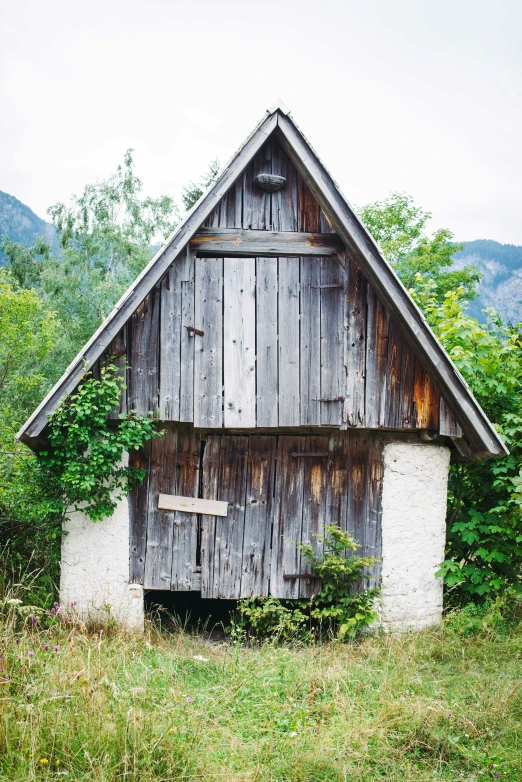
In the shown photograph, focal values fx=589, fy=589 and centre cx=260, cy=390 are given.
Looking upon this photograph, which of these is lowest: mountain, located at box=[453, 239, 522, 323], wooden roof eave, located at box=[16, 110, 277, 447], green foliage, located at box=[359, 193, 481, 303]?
wooden roof eave, located at box=[16, 110, 277, 447]

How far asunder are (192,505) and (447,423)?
2963 mm

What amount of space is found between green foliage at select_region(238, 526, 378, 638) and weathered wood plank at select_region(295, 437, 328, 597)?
0.06 metres

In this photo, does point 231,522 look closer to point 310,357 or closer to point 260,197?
point 310,357

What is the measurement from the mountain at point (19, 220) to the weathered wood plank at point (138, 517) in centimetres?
7397

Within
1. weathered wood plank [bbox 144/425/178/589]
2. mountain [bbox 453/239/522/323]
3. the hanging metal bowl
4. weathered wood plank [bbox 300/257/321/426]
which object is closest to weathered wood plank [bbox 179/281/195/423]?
weathered wood plank [bbox 144/425/178/589]

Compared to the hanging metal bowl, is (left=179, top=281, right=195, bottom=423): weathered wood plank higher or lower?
lower

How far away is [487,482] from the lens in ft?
23.9

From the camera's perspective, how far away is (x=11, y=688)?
161 inches

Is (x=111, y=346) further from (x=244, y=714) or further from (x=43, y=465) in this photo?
(x=244, y=714)

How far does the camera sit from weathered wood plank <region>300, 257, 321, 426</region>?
20.9 ft

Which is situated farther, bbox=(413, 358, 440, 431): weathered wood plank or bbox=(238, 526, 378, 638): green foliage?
bbox=(413, 358, 440, 431): weathered wood plank

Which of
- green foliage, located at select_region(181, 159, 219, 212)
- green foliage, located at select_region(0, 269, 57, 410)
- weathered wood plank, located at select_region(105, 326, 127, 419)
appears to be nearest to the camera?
weathered wood plank, located at select_region(105, 326, 127, 419)

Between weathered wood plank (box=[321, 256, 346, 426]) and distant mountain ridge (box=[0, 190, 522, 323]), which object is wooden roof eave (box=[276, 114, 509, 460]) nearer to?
weathered wood plank (box=[321, 256, 346, 426])

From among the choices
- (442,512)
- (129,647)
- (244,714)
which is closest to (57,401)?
(129,647)
